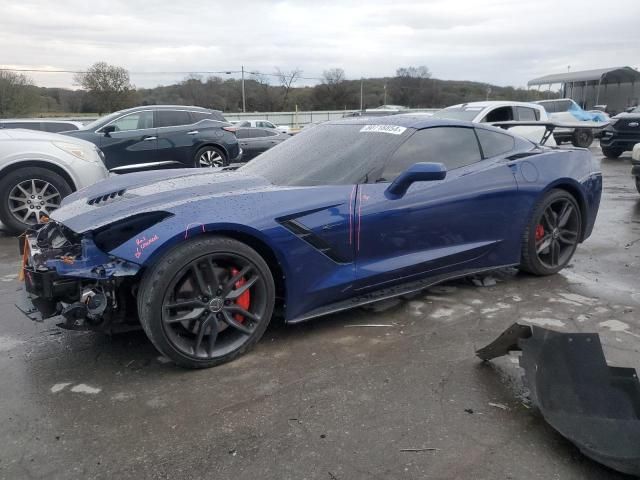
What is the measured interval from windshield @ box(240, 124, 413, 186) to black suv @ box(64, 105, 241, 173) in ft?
20.7

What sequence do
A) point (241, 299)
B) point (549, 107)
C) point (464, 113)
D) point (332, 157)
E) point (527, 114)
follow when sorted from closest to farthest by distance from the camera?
point (241, 299)
point (332, 157)
point (464, 113)
point (527, 114)
point (549, 107)

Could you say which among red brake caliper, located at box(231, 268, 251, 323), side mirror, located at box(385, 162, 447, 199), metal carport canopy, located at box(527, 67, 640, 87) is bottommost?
red brake caliper, located at box(231, 268, 251, 323)

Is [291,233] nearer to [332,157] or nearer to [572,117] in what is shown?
[332,157]

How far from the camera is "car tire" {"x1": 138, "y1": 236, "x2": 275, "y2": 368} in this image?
110 inches

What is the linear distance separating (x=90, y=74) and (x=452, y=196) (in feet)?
159

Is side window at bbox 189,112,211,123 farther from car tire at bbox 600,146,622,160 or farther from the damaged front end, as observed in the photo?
car tire at bbox 600,146,622,160

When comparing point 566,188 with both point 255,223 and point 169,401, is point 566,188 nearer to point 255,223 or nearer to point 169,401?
point 255,223

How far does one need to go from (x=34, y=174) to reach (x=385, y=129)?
4.48 meters

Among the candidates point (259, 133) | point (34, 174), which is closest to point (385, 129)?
point (34, 174)

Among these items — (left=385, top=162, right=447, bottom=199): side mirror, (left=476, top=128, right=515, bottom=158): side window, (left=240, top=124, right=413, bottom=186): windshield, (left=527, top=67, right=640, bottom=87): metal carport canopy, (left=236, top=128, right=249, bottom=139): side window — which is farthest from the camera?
(left=527, top=67, right=640, bottom=87): metal carport canopy

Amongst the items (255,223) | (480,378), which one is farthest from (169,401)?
(480,378)

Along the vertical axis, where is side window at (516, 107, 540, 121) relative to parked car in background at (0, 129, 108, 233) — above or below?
above

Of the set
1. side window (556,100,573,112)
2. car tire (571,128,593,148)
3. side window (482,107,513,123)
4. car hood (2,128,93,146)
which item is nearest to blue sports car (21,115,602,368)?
car hood (2,128,93,146)

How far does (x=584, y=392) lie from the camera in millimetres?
2443
